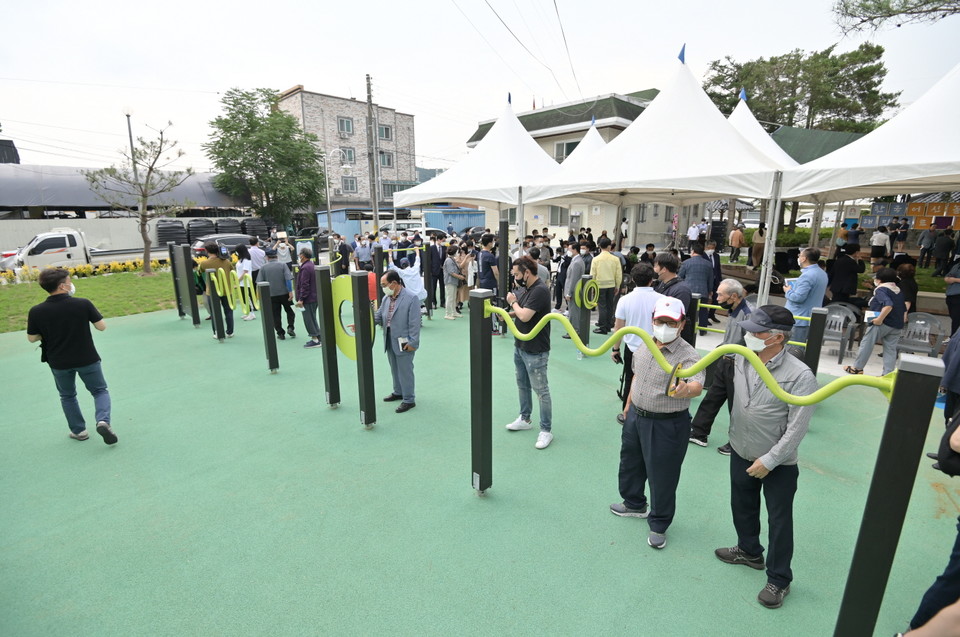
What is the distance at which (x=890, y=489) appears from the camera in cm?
200

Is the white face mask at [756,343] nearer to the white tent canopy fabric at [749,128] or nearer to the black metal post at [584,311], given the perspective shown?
the black metal post at [584,311]

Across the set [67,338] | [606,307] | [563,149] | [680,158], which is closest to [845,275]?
[680,158]

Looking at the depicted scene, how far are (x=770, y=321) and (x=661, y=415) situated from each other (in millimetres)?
940

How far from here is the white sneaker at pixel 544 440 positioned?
4824 millimetres

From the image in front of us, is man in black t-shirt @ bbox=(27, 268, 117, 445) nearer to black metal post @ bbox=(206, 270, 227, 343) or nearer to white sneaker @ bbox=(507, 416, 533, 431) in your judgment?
black metal post @ bbox=(206, 270, 227, 343)

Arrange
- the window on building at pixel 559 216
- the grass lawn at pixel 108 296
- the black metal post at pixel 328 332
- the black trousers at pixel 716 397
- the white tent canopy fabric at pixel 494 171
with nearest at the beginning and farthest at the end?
1. the black trousers at pixel 716 397
2. the black metal post at pixel 328 332
3. the white tent canopy fabric at pixel 494 171
4. the grass lawn at pixel 108 296
5. the window on building at pixel 559 216

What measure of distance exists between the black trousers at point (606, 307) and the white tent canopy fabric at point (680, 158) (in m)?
1.88

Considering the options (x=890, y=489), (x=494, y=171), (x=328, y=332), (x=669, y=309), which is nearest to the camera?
(x=890, y=489)

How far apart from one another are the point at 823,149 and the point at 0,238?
3624cm

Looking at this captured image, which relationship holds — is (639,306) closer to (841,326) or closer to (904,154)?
(904,154)

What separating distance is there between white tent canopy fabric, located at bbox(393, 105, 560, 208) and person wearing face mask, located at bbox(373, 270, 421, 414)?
539 centimetres

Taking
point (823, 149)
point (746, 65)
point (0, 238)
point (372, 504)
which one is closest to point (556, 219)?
point (746, 65)

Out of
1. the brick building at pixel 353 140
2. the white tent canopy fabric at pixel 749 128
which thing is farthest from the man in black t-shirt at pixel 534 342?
the brick building at pixel 353 140

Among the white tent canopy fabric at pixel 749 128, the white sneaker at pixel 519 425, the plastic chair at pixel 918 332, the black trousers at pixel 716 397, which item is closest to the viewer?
the black trousers at pixel 716 397
